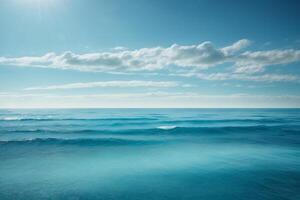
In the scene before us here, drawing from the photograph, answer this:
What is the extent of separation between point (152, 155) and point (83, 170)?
6916mm

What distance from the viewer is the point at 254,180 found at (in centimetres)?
1128

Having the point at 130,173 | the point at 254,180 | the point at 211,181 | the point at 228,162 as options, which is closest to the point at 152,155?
the point at 130,173

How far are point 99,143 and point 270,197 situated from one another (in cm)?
1952

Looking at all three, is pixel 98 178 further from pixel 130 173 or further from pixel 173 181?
pixel 173 181

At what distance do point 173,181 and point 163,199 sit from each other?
7.75 feet

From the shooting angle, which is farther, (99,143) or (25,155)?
(99,143)

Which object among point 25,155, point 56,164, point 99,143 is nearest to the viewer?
point 56,164

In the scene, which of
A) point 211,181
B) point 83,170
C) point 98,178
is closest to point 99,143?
point 83,170

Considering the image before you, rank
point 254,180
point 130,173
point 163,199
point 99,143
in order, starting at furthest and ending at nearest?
point 99,143 < point 130,173 < point 254,180 < point 163,199

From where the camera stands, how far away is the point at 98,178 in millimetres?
11898

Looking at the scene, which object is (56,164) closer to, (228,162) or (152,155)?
(152,155)

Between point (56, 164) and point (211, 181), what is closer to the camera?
point (211, 181)

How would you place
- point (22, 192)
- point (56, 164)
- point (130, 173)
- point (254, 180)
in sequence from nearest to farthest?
point (22, 192) → point (254, 180) → point (130, 173) → point (56, 164)

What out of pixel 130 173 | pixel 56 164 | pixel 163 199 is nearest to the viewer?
pixel 163 199
